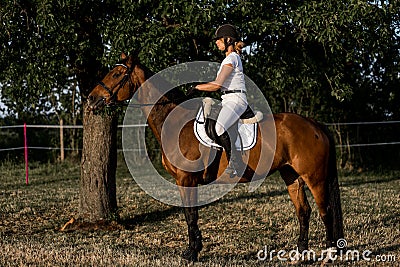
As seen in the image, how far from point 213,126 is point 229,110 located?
11.2 inches

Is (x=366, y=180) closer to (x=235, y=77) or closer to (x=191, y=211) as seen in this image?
(x=191, y=211)

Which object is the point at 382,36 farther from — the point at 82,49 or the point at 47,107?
the point at 47,107

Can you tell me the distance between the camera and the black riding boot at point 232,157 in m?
6.83

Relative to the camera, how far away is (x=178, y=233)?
9.39 meters

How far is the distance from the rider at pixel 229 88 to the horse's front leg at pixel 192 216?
0.55 meters

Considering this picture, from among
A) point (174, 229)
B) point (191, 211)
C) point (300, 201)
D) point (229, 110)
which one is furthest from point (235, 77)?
point (174, 229)

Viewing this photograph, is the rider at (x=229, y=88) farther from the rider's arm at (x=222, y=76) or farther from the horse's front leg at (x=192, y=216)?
the horse's front leg at (x=192, y=216)

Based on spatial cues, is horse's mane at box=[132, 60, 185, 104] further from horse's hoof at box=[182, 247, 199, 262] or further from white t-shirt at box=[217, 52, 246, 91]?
horse's hoof at box=[182, 247, 199, 262]

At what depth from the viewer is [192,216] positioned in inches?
275

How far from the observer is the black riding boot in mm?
6832

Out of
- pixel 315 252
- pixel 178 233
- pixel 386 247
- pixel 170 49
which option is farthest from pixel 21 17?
pixel 386 247

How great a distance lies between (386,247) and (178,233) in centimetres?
335

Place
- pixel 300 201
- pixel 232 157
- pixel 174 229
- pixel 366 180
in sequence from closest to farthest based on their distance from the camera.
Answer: pixel 232 157
pixel 300 201
pixel 174 229
pixel 366 180

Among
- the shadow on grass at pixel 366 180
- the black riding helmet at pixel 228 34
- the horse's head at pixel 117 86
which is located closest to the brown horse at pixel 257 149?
the horse's head at pixel 117 86
